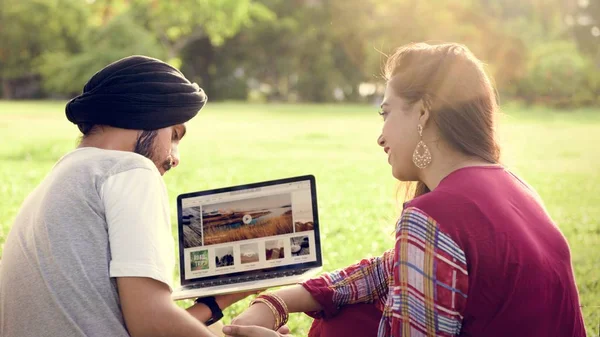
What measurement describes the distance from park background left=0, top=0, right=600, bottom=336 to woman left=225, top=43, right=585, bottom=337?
13444mm

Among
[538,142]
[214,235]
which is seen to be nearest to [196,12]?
[538,142]

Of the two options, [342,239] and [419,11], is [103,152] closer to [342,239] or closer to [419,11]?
[342,239]

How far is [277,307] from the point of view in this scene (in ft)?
9.32

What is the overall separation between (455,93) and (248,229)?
1.03m

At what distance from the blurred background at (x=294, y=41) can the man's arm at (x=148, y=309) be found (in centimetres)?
3598

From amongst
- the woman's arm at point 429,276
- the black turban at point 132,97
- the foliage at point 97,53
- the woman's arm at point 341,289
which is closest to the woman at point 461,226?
the woman's arm at point 429,276

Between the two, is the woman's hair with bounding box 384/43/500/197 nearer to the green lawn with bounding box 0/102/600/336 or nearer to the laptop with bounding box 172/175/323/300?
the green lawn with bounding box 0/102/600/336

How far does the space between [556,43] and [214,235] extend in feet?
142

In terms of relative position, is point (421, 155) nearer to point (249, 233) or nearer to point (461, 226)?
point (461, 226)

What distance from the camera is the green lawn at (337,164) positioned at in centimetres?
736

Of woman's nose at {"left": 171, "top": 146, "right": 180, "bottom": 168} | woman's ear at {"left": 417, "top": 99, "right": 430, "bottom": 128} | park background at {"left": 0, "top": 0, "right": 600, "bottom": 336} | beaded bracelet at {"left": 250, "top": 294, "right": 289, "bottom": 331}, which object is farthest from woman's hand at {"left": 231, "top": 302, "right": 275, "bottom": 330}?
park background at {"left": 0, "top": 0, "right": 600, "bottom": 336}

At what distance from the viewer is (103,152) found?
238 centimetres

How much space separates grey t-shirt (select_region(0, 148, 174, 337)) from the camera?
7.32ft

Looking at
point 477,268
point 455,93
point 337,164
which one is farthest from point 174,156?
point 337,164
